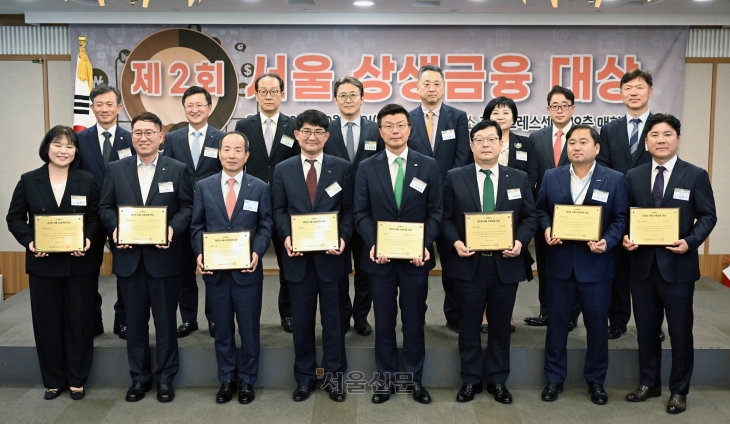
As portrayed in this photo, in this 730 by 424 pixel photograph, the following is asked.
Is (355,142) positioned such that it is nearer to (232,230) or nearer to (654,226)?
(232,230)

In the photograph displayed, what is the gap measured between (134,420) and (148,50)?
167 inches

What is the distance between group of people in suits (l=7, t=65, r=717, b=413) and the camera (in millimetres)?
3375

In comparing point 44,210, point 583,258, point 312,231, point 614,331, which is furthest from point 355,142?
point 614,331

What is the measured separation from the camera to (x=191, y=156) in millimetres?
3922

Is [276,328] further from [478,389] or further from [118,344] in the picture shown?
[478,389]

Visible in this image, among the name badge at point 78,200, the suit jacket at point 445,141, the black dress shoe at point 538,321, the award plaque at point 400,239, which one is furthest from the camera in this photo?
the black dress shoe at point 538,321

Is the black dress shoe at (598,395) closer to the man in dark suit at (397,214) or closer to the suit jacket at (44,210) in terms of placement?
the man in dark suit at (397,214)

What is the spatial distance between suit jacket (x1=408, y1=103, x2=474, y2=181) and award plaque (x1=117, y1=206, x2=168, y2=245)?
1.68 metres

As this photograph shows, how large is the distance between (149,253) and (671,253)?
3051mm

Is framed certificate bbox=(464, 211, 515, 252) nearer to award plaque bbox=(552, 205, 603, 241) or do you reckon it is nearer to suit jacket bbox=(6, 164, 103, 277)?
award plaque bbox=(552, 205, 603, 241)

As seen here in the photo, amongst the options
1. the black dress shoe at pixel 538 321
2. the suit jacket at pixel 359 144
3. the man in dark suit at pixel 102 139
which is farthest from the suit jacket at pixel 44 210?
the black dress shoe at pixel 538 321

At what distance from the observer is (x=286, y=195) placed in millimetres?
3479

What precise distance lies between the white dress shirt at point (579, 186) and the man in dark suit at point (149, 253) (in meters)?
2.34

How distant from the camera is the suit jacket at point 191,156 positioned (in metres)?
3.88
